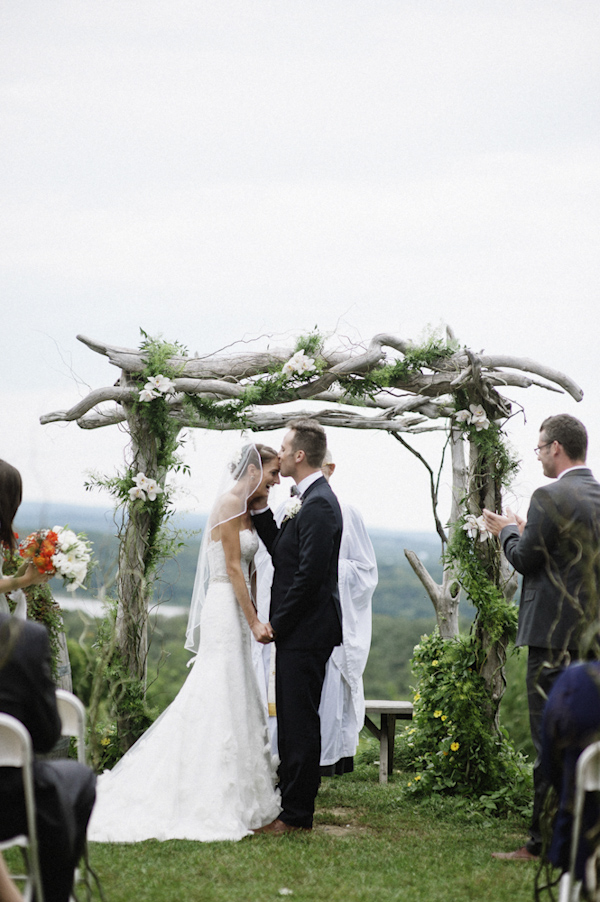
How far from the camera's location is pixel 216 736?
4.55 meters

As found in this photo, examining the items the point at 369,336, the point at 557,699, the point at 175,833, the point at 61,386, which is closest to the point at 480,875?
the point at 175,833

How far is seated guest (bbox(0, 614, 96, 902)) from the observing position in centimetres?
241

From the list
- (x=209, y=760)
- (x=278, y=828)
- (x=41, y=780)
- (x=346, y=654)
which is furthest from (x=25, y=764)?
(x=346, y=654)

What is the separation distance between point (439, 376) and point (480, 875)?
9.78 ft

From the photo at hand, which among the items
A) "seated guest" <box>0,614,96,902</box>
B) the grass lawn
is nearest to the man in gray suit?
the grass lawn

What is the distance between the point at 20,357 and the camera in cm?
251

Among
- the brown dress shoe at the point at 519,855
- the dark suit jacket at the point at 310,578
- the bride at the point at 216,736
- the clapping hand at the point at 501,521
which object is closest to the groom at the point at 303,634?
the dark suit jacket at the point at 310,578

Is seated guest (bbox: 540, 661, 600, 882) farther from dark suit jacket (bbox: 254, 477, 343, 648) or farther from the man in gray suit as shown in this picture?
dark suit jacket (bbox: 254, 477, 343, 648)

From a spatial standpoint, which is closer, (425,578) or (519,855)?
(519,855)

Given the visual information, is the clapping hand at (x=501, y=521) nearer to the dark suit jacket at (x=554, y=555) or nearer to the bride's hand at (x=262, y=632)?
the dark suit jacket at (x=554, y=555)

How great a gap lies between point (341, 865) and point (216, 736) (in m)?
0.97

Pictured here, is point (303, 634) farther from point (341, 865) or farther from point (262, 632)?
point (341, 865)

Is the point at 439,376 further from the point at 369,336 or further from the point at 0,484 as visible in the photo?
the point at 0,484

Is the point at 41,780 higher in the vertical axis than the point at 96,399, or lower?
lower
